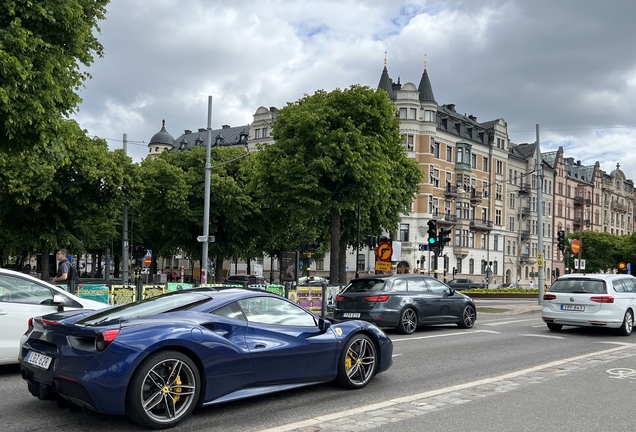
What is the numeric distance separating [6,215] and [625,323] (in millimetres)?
29961

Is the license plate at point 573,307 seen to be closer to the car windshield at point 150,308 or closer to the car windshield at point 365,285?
the car windshield at point 365,285

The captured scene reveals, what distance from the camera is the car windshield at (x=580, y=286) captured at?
15547 mm

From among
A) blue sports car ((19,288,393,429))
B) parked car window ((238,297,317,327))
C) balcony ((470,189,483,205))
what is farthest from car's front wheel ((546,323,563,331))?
balcony ((470,189,483,205))

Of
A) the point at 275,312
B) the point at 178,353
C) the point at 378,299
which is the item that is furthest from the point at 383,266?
the point at 178,353

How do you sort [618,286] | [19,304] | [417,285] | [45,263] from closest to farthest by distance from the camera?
[19,304], [618,286], [417,285], [45,263]

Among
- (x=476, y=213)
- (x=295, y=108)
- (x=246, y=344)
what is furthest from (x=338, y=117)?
(x=476, y=213)

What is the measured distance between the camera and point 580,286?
52.0ft

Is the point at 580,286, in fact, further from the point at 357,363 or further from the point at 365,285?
the point at 357,363

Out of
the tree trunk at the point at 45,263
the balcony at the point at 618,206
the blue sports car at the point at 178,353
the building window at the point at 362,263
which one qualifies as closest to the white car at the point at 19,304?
the blue sports car at the point at 178,353

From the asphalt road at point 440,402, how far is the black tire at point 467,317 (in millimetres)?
5474

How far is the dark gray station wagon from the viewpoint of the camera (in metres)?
15.4

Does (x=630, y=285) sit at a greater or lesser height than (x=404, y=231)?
lesser

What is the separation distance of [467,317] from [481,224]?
189ft

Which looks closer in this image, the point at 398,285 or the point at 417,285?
the point at 398,285
